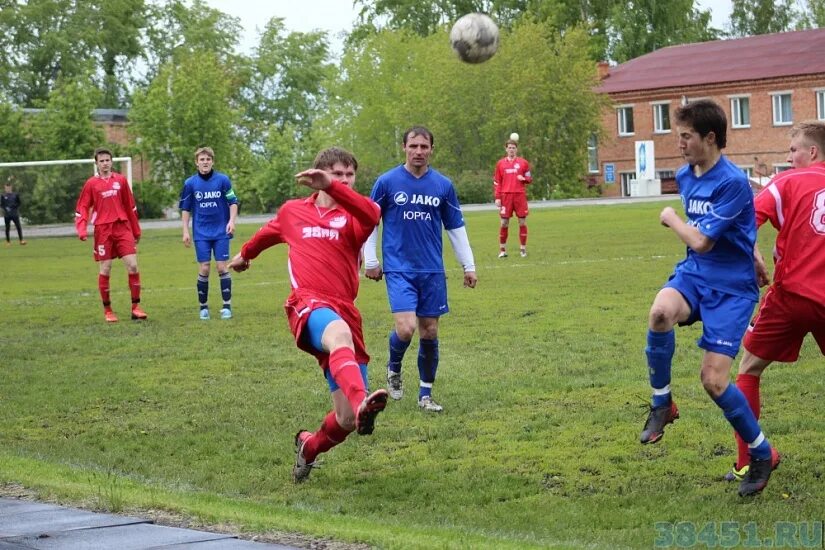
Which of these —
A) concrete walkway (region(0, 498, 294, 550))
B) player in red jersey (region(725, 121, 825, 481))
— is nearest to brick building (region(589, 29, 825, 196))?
player in red jersey (region(725, 121, 825, 481))

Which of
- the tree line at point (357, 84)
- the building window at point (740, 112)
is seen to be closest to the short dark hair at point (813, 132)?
the tree line at point (357, 84)

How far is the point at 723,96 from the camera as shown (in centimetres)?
6988

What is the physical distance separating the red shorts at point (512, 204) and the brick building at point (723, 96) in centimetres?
4031

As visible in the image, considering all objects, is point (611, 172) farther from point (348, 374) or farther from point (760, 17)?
point (348, 374)

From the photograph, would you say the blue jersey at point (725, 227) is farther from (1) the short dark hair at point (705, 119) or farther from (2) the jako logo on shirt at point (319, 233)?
(2) the jako logo on shirt at point (319, 233)

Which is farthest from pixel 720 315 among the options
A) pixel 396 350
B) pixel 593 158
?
pixel 593 158

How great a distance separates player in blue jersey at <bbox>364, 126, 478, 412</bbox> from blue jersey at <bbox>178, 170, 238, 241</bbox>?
23.1 ft

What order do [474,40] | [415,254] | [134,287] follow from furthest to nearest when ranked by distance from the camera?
[134,287]
[474,40]
[415,254]

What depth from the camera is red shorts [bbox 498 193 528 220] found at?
1038 inches

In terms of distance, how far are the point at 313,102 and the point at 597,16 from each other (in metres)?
29.3

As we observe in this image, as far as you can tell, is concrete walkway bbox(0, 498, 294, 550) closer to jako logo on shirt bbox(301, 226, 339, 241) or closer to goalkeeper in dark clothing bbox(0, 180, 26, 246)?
jako logo on shirt bbox(301, 226, 339, 241)

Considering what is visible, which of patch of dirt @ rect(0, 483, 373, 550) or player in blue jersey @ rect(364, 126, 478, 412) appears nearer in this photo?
patch of dirt @ rect(0, 483, 373, 550)

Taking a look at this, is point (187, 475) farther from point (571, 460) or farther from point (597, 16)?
point (597, 16)

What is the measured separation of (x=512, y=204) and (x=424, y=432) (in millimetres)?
17817
